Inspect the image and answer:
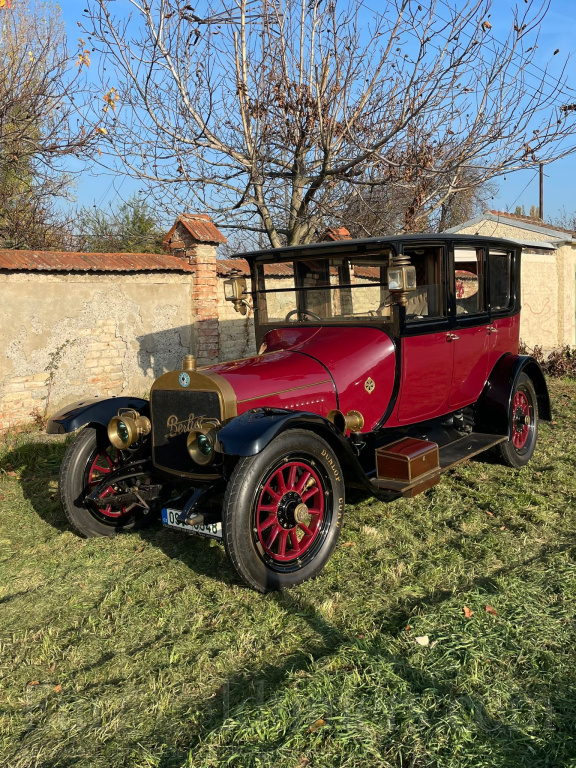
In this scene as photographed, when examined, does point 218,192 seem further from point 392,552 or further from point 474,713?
A: point 474,713

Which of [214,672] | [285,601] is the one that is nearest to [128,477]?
[285,601]

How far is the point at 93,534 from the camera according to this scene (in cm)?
409

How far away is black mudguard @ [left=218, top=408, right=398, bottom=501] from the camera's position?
3113 millimetres

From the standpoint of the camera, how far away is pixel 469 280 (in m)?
4.96

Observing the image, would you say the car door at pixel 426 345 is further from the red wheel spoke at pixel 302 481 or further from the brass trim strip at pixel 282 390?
the red wheel spoke at pixel 302 481

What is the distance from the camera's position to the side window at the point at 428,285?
4.47m

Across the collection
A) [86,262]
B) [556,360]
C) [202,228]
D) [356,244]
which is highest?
[202,228]

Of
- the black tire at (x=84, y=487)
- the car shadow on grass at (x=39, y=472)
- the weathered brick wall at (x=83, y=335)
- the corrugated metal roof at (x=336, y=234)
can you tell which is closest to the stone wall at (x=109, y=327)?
the weathered brick wall at (x=83, y=335)

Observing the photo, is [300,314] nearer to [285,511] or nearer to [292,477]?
[292,477]

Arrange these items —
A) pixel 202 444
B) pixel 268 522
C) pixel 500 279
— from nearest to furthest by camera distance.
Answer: pixel 268 522 → pixel 202 444 → pixel 500 279

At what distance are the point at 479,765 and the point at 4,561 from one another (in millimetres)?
3084

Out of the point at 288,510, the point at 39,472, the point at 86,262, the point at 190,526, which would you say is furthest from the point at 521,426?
the point at 86,262

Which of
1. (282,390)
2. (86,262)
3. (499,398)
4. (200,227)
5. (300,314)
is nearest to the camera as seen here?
(282,390)

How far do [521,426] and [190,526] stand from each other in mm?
3387
